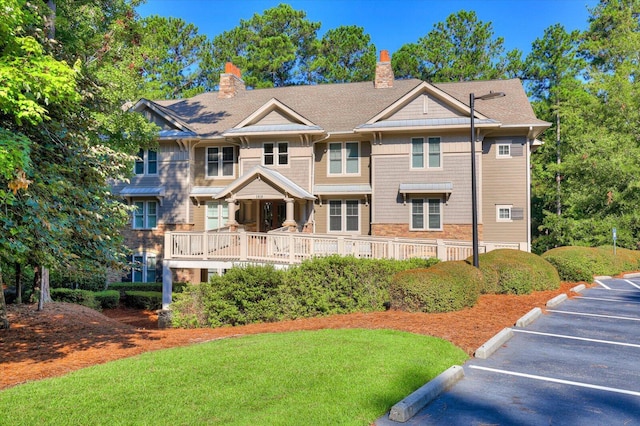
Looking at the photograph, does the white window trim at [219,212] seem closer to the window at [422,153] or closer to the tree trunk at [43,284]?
the tree trunk at [43,284]

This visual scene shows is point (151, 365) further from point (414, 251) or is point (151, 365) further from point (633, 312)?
point (633, 312)

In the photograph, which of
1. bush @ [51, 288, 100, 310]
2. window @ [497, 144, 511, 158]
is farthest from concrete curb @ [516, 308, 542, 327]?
bush @ [51, 288, 100, 310]

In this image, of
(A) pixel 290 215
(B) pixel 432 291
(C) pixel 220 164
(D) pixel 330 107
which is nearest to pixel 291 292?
(B) pixel 432 291

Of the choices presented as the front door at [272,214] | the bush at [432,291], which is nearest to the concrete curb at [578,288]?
the bush at [432,291]

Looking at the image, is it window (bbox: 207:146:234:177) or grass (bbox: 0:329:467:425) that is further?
window (bbox: 207:146:234:177)

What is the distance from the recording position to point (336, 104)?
2580cm

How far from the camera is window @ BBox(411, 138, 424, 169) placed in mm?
22062

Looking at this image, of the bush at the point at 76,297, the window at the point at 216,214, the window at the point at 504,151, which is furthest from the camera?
the window at the point at 216,214

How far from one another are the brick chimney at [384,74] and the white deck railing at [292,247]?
12.6m

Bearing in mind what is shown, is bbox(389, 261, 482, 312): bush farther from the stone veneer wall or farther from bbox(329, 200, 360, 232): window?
bbox(329, 200, 360, 232): window

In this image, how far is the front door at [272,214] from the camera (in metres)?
25.0

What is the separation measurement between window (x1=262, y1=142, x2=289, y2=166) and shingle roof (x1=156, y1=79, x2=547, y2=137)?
7.14ft

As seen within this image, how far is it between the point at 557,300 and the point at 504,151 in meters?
10.5

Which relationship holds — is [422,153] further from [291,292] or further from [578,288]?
[291,292]
